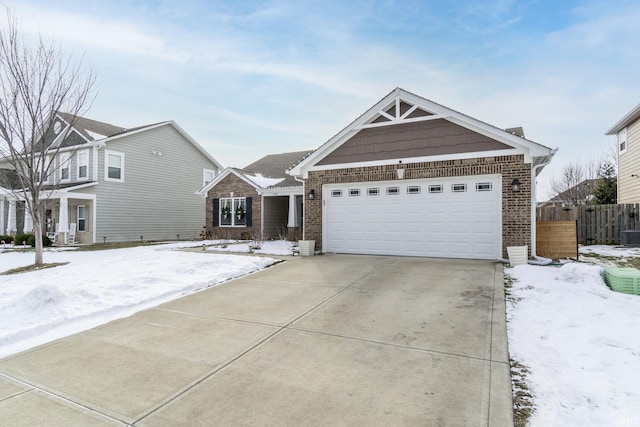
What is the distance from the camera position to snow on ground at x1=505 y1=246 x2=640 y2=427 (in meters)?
2.60

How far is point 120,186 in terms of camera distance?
18125 mm

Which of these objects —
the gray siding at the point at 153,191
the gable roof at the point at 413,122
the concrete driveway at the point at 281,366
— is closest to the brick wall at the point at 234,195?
the gray siding at the point at 153,191

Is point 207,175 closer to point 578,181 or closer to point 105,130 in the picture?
point 105,130

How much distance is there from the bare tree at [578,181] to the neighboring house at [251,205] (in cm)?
2051

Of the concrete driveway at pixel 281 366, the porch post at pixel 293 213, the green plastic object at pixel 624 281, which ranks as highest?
the porch post at pixel 293 213

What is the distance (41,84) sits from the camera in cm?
1028

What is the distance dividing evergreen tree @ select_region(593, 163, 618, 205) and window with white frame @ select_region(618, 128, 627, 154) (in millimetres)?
3235

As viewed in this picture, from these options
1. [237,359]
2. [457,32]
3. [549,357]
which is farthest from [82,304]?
[457,32]

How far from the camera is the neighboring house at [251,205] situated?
17188 millimetres

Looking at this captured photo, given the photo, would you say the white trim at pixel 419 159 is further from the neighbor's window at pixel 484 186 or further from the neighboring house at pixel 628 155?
the neighboring house at pixel 628 155

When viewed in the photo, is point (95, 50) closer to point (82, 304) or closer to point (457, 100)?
point (82, 304)

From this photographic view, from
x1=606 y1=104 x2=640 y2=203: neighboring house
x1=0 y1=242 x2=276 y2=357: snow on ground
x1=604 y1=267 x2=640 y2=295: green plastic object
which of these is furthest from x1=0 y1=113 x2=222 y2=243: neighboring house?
x1=606 y1=104 x2=640 y2=203: neighboring house

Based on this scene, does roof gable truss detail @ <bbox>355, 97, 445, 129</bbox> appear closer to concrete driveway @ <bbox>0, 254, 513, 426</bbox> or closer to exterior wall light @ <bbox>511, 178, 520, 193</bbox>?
exterior wall light @ <bbox>511, 178, 520, 193</bbox>

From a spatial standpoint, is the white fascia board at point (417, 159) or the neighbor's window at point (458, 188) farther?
the neighbor's window at point (458, 188)
